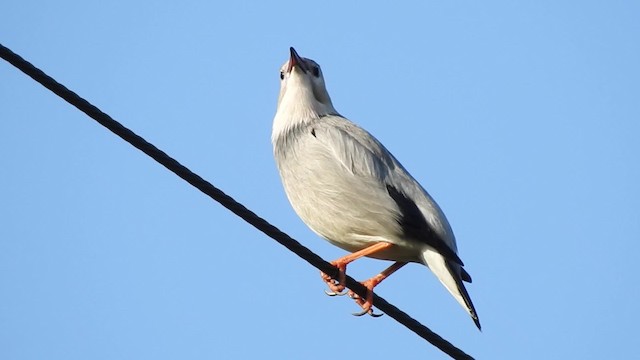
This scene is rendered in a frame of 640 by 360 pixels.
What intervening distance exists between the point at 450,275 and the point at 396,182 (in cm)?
92

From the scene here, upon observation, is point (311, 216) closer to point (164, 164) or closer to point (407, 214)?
point (407, 214)

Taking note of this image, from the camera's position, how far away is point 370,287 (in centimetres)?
775

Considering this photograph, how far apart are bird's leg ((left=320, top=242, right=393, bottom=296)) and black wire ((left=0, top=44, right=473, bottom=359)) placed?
0.67 m

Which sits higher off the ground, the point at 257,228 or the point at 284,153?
the point at 284,153

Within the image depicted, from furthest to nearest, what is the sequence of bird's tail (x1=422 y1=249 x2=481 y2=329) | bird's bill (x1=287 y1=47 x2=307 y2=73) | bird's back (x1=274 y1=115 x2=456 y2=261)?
bird's bill (x1=287 y1=47 x2=307 y2=73)
bird's back (x1=274 y1=115 x2=456 y2=261)
bird's tail (x1=422 y1=249 x2=481 y2=329)

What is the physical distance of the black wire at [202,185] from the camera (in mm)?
4992

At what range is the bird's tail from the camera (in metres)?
7.31

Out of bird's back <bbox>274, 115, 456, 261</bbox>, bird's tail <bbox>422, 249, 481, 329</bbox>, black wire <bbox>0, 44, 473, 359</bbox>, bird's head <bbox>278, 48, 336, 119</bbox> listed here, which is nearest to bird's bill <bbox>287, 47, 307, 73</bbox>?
bird's head <bbox>278, 48, 336, 119</bbox>

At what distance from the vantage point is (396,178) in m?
7.95

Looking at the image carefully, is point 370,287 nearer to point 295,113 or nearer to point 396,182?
point 396,182

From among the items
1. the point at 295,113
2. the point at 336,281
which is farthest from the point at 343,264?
the point at 295,113

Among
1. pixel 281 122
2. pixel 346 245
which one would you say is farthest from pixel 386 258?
pixel 281 122

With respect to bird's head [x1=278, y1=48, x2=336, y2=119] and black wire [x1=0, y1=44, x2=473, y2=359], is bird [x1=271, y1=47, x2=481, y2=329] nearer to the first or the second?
bird's head [x1=278, y1=48, x2=336, y2=119]

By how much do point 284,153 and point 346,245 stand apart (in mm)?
1020
